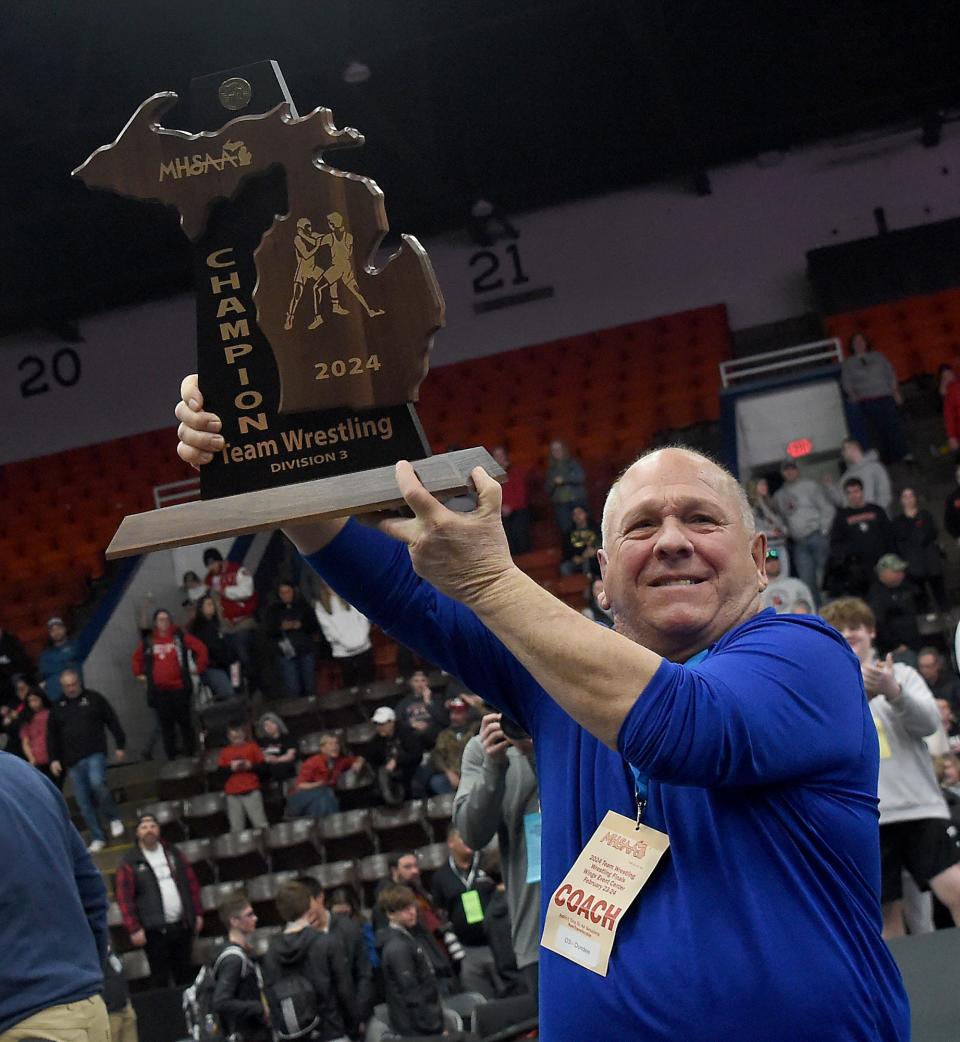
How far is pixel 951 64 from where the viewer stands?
14.0 m

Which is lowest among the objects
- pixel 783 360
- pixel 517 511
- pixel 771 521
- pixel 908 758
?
pixel 908 758

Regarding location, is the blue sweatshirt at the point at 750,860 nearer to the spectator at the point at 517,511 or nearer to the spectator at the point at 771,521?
the spectator at the point at 771,521

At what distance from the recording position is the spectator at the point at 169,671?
1104 centimetres

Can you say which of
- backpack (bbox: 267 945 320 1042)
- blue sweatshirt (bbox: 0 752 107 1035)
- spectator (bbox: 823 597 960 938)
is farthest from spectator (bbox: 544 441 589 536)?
blue sweatshirt (bbox: 0 752 107 1035)

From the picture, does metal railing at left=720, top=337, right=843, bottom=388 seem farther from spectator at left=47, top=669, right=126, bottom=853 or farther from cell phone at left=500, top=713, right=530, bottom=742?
cell phone at left=500, top=713, right=530, bottom=742

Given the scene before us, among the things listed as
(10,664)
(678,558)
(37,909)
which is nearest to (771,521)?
(10,664)

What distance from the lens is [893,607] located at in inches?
360

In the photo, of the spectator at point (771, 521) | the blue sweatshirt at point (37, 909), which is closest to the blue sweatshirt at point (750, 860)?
the blue sweatshirt at point (37, 909)

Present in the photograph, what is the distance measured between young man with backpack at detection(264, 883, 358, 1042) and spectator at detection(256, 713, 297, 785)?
12.7 ft

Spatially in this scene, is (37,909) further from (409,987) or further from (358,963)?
(358,963)

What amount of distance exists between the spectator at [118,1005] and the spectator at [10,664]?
560cm

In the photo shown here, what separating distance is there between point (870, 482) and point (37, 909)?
28.8ft

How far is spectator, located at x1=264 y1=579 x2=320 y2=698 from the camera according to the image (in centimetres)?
1125

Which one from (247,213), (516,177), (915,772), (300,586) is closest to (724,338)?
(516,177)
